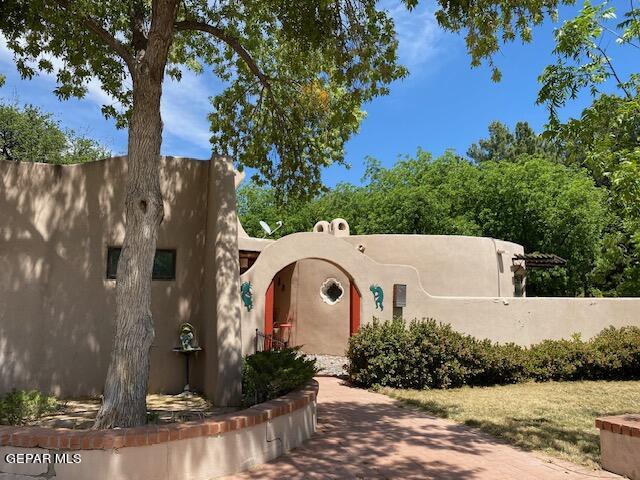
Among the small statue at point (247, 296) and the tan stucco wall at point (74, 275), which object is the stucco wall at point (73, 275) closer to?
the tan stucco wall at point (74, 275)

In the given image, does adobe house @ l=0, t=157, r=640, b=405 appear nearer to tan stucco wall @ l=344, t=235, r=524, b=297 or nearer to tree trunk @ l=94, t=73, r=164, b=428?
tree trunk @ l=94, t=73, r=164, b=428

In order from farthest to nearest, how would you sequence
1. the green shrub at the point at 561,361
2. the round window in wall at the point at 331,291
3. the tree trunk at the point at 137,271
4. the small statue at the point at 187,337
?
the round window in wall at the point at 331,291 < the green shrub at the point at 561,361 < the small statue at the point at 187,337 < the tree trunk at the point at 137,271

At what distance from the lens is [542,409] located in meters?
9.59

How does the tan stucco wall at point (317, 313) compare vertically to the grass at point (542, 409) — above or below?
above

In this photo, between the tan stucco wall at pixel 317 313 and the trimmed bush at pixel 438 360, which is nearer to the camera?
the trimmed bush at pixel 438 360

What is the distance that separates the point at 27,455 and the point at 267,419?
2.44 meters

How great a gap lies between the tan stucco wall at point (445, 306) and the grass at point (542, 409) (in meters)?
2.42

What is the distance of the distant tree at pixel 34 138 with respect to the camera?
26.6 meters

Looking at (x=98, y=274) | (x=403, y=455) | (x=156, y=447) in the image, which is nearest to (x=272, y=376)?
(x=403, y=455)

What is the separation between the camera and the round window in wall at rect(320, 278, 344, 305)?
17.2 metres

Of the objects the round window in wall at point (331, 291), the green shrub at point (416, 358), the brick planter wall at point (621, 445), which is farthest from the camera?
the round window in wall at point (331, 291)

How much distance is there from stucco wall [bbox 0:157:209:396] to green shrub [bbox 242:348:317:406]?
1935 millimetres

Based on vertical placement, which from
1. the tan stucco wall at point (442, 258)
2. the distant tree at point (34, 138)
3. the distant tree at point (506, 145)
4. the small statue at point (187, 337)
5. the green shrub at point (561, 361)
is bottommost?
the green shrub at point (561, 361)

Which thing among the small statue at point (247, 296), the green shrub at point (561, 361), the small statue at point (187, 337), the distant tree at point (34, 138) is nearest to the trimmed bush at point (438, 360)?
the green shrub at point (561, 361)
